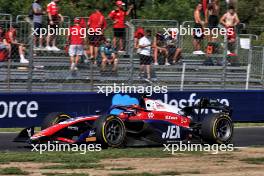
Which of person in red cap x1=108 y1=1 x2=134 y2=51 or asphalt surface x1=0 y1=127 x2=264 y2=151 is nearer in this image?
asphalt surface x1=0 y1=127 x2=264 y2=151

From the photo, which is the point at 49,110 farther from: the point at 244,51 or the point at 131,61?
the point at 244,51

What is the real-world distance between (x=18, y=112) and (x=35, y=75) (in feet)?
3.16

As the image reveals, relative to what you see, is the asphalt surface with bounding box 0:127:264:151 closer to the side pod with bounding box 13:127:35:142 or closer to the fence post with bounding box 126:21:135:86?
the side pod with bounding box 13:127:35:142

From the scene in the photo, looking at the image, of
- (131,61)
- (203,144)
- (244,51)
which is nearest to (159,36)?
(131,61)

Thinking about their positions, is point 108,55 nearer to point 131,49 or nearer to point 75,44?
point 131,49

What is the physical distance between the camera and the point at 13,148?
41.9 feet

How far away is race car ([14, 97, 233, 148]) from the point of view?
12.3 m

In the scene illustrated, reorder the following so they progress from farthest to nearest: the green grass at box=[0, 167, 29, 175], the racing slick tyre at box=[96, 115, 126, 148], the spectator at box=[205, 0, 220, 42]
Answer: the spectator at box=[205, 0, 220, 42]
the racing slick tyre at box=[96, 115, 126, 148]
the green grass at box=[0, 167, 29, 175]

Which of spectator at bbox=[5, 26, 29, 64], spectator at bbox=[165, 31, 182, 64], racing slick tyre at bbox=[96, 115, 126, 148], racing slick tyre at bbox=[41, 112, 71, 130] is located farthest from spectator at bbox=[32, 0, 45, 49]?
racing slick tyre at bbox=[96, 115, 126, 148]

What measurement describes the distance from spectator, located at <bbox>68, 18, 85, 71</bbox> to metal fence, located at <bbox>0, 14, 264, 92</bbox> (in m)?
0.13

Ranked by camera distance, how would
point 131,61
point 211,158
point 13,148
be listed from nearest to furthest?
point 211,158
point 13,148
point 131,61

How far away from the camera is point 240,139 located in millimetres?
14867

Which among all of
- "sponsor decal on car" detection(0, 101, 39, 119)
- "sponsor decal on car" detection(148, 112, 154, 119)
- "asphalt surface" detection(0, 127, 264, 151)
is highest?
"sponsor decal on car" detection(148, 112, 154, 119)

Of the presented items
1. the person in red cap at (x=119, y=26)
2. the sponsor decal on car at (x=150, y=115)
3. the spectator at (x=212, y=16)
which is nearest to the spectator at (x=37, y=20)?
the person in red cap at (x=119, y=26)
